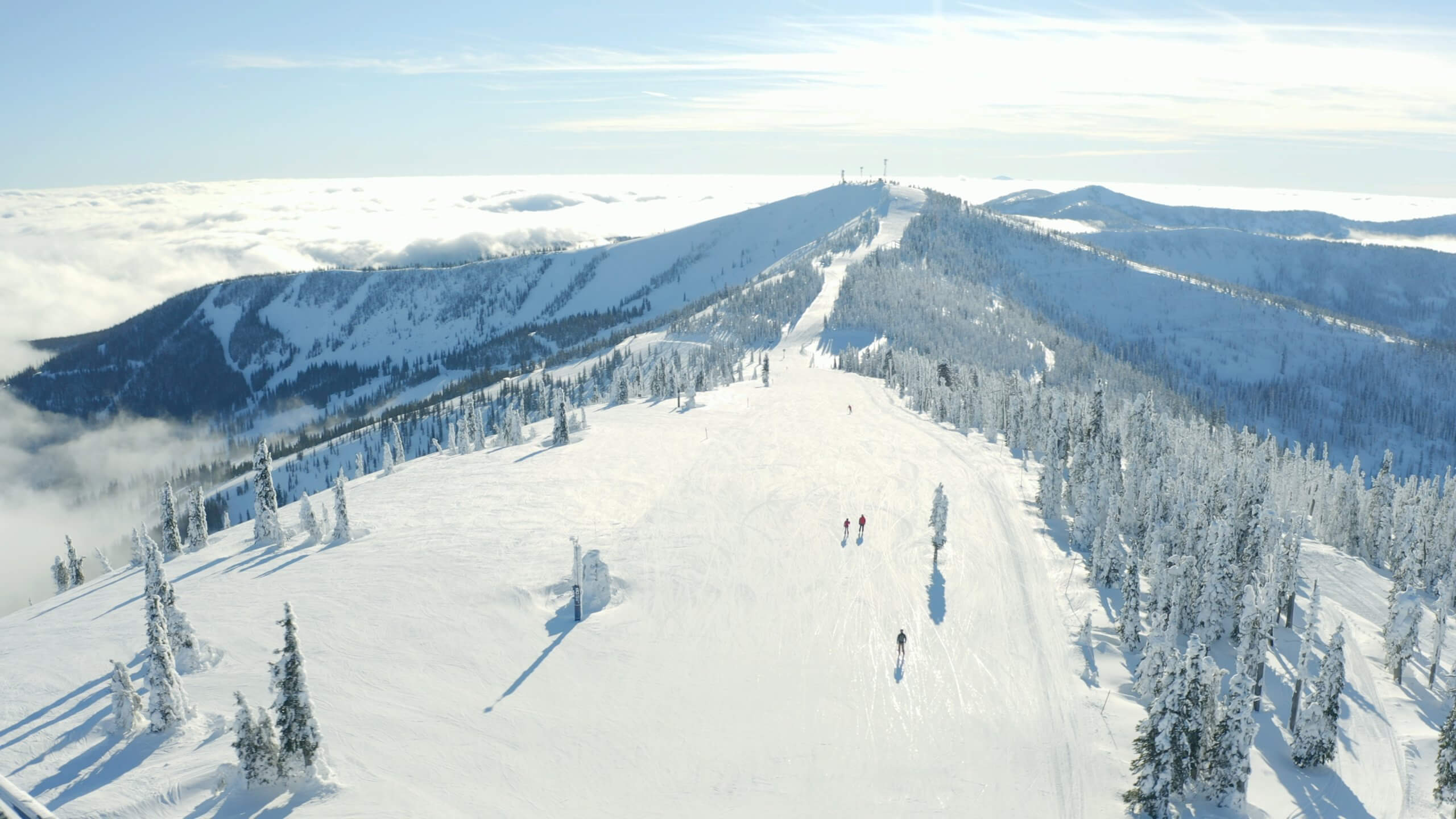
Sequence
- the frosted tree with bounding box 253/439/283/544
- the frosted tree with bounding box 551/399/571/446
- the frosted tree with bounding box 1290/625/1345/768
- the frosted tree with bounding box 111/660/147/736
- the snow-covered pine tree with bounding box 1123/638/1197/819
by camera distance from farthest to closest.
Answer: the frosted tree with bounding box 551/399/571/446 → the frosted tree with bounding box 253/439/283/544 → the frosted tree with bounding box 1290/625/1345/768 → the frosted tree with bounding box 111/660/147/736 → the snow-covered pine tree with bounding box 1123/638/1197/819

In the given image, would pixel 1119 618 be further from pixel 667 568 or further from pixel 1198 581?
pixel 667 568

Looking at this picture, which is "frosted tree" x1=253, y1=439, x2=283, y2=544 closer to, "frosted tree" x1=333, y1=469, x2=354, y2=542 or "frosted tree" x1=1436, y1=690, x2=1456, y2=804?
"frosted tree" x1=333, y1=469, x2=354, y2=542

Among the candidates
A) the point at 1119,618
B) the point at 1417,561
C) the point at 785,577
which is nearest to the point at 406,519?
the point at 785,577

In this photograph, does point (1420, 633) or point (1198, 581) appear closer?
point (1198, 581)

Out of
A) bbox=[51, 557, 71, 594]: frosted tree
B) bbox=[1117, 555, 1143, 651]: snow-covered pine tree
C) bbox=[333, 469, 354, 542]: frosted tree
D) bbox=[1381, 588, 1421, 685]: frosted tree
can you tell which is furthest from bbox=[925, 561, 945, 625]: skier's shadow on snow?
bbox=[51, 557, 71, 594]: frosted tree

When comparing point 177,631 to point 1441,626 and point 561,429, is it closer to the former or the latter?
point 561,429

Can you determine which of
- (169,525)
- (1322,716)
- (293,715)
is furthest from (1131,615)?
(169,525)

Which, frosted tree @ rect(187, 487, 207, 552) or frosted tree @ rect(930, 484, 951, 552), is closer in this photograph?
frosted tree @ rect(930, 484, 951, 552)
